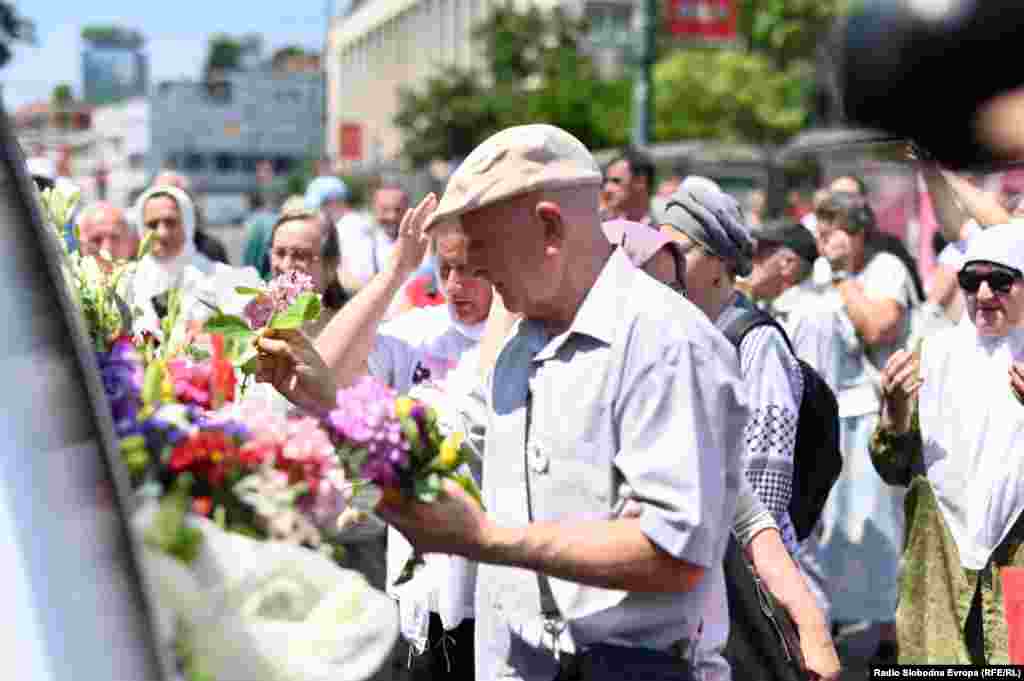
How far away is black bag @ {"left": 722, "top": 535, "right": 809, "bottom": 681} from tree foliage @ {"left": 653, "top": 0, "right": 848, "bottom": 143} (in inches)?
2337

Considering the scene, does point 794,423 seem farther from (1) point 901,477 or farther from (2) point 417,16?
(2) point 417,16

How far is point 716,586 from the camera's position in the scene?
300 centimetres

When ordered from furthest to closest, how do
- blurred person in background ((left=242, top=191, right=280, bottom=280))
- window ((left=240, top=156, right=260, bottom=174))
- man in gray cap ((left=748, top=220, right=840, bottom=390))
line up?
window ((left=240, top=156, right=260, bottom=174))
man in gray cap ((left=748, top=220, right=840, bottom=390))
blurred person in background ((left=242, top=191, right=280, bottom=280))

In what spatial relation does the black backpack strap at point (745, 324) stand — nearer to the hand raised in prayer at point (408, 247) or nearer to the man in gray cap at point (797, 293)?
the hand raised in prayer at point (408, 247)

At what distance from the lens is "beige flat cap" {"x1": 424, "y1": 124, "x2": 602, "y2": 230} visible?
284cm

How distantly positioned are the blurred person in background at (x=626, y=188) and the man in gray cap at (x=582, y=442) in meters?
5.71

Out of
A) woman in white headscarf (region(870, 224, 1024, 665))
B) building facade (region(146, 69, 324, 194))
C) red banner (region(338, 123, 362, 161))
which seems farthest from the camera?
building facade (region(146, 69, 324, 194))

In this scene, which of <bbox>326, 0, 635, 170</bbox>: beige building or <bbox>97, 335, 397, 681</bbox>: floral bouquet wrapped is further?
<bbox>326, 0, 635, 170</bbox>: beige building

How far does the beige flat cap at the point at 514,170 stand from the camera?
2.84 meters

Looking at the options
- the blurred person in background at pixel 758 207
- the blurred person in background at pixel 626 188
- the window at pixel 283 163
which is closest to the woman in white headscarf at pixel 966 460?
the blurred person in background at pixel 626 188

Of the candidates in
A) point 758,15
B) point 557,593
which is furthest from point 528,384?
point 758,15

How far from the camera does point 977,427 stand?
220 inches

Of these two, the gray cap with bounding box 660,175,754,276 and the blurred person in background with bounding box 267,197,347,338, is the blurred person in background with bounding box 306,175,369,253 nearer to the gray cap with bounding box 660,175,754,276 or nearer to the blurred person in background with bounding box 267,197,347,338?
the blurred person in background with bounding box 267,197,347,338

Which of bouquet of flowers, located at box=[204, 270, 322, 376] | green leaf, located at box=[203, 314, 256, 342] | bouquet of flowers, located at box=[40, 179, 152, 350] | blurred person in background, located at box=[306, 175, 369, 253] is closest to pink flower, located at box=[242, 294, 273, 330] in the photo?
bouquet of flowers, located at box=[204, 270, 322, 376]
